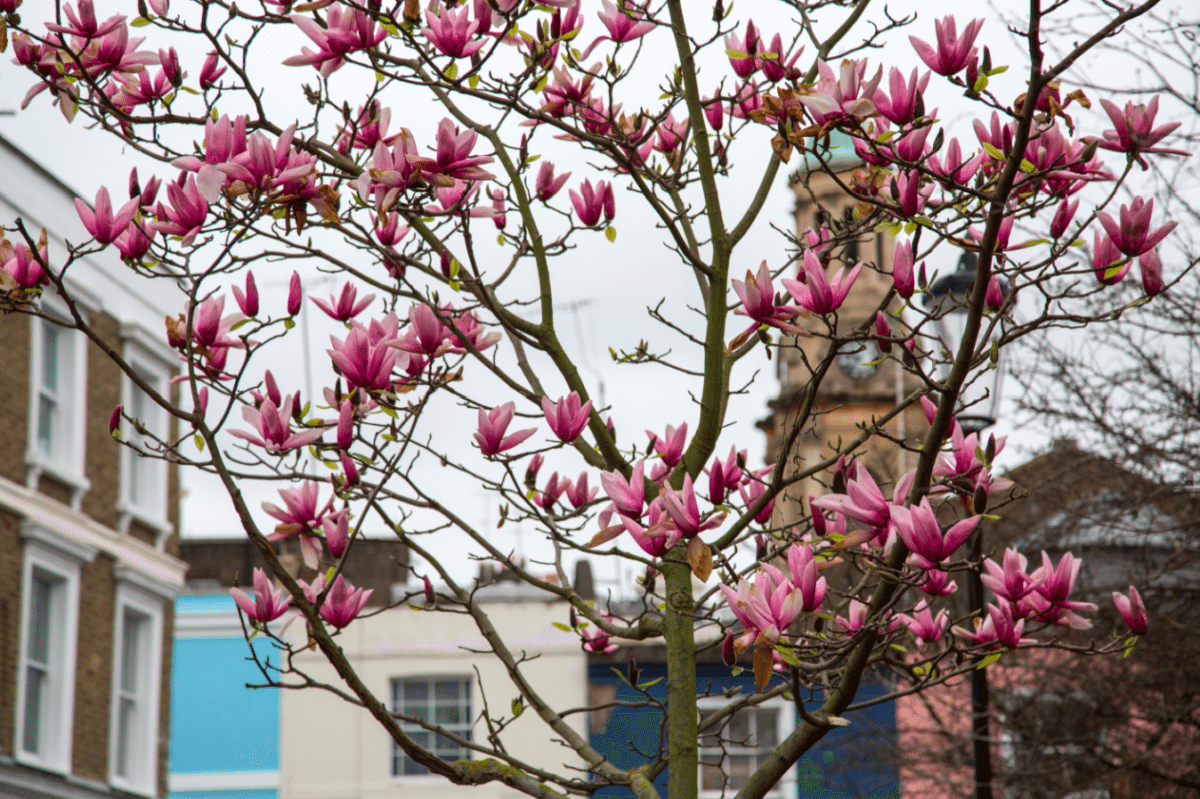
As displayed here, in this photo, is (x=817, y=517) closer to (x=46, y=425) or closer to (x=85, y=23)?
(x=85, y=23)

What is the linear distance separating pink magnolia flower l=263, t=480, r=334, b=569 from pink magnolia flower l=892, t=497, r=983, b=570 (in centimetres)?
147

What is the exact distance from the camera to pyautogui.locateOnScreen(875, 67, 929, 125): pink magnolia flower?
276 centimetres

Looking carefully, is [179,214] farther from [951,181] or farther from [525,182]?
[951,181]

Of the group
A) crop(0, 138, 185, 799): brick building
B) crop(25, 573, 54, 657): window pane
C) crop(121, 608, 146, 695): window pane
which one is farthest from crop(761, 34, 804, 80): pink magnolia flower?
crop(121, 608, 146, 695): window pane

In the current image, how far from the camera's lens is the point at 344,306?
3.54 metres

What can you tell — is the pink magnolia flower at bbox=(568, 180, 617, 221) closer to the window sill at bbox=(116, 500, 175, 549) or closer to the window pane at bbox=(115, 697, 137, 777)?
the window sill at bbox=(116, 500, 175, 549)

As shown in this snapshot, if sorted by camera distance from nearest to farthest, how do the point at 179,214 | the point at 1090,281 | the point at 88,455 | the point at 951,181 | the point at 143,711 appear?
the point at 951,181 → the point at 179,214 → the point at 1090,281 → the point at 88,455 → the point at 143,711

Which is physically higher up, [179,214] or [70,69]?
[70,69]

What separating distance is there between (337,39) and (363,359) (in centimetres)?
75

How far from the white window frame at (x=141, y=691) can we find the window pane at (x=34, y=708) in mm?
1525

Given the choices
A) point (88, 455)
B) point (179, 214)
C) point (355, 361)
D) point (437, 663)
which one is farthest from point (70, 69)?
point (437, 663)

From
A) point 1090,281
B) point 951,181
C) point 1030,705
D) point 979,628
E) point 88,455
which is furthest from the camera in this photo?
point 88,455

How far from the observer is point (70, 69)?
11.2ft

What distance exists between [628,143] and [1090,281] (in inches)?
300
